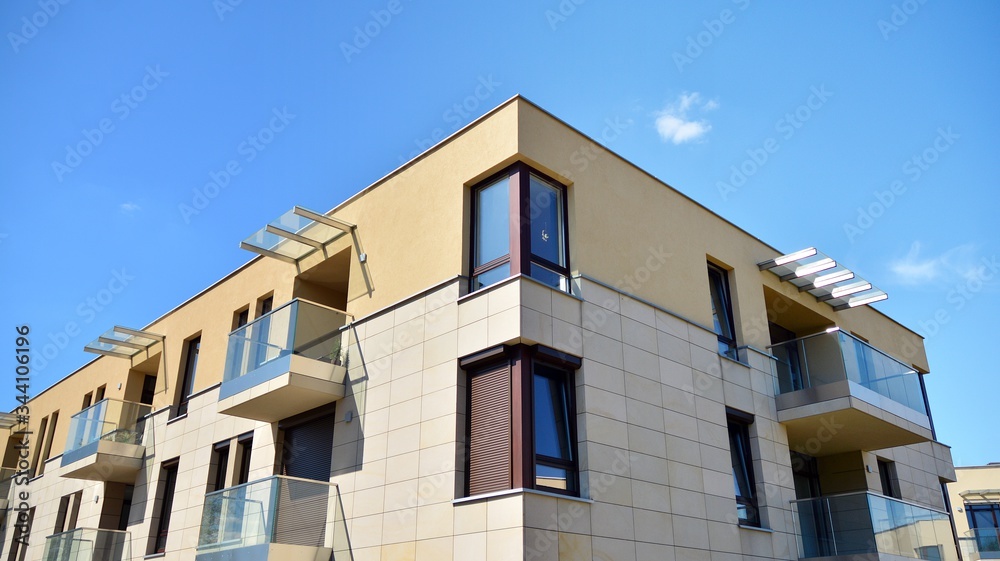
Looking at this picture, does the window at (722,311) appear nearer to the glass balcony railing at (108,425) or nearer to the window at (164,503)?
the window at (164,503)

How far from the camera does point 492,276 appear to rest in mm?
11359

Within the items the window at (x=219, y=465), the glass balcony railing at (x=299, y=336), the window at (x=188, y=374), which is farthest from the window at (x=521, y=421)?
the window at (x=188, y=374)

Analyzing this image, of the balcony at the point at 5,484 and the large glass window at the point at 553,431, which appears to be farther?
the balcony at the point at 5,484

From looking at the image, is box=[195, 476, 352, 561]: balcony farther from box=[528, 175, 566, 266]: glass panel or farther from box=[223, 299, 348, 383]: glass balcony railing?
box=[528, 175, 566, 266]: glass panel

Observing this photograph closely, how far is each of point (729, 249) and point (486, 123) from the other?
5.93m

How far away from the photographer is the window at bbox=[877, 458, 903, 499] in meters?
17.4

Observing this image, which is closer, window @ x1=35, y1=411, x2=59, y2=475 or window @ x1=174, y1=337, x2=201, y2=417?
window @ x1=174, y1=337, x2=201, y2=417

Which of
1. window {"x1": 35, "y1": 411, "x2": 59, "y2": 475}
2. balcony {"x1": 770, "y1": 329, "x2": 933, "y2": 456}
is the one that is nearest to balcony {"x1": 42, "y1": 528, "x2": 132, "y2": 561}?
window {"x1": 35, "y1": 411, "x2": 59, "y2": 475}

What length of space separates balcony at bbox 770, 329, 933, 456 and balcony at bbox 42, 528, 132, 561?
14.3 meters

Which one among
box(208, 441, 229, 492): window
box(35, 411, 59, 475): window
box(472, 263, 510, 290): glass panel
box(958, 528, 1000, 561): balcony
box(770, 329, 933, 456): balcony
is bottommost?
box(958, 528, 1000, 561): balcony

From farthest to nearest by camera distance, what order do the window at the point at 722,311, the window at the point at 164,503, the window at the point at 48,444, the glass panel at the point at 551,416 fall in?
the window at the point at 48,444 → the window at the point at 164,503 → the window at the point at 722,311 → the glass panel at the point at 551,416

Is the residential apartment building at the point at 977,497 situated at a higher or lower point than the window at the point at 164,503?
higher

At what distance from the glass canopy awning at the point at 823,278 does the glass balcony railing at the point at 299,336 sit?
8.47m

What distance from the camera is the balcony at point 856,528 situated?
13.1 metres
